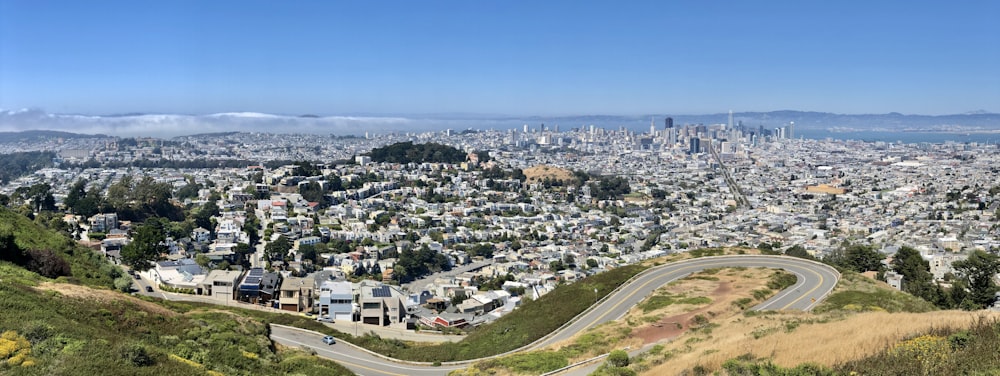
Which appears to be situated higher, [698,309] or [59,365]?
[59,365]

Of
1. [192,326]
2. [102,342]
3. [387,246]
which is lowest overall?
[387,246]

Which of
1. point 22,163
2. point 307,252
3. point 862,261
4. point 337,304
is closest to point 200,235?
point 307,252

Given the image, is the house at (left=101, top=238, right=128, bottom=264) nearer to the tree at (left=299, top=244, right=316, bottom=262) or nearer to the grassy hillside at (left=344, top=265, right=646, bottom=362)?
the tree at (left=299, top=244, right=316, bottom=262)

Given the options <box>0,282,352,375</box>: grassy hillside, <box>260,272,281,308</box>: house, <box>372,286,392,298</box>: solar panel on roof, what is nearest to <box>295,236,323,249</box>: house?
<box>260,272,281,308</box>: house

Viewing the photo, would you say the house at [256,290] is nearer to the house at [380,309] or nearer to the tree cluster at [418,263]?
the house at [380,309]

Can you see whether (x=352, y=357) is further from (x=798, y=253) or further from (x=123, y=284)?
(x=798, y=253)

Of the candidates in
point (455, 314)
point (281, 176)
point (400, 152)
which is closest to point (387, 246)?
point (455, 314)

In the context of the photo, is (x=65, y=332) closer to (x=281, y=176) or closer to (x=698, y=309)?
(x=698, y=309)
